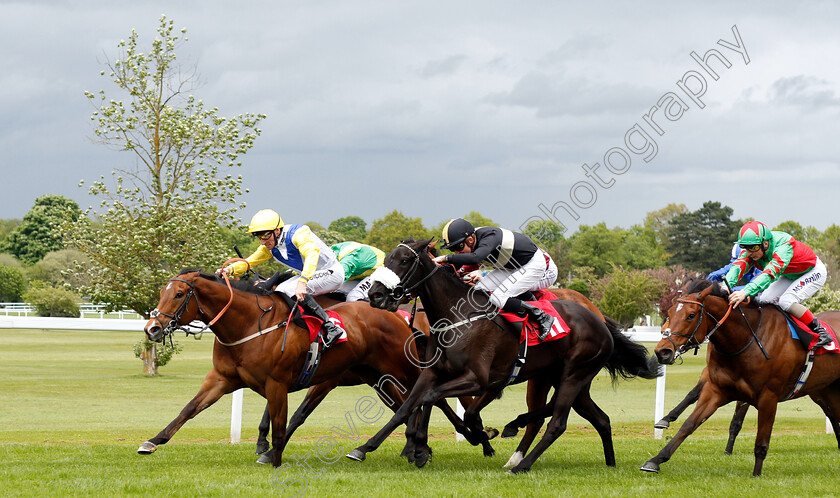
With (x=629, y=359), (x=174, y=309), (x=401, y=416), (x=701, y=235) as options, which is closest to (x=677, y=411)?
(x=629, y=359)

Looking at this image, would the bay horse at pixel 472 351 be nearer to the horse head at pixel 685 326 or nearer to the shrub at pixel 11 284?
the horse head at pixel 685 326

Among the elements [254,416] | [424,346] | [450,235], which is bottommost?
[254,416]

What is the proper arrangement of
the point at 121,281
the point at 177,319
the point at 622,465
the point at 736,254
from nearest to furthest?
the point at 177,319 → the point at 622,465 → the point at 736,254 → the point at 121,281

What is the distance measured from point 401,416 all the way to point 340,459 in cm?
152

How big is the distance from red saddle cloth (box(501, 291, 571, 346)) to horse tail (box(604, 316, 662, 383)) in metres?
0.89

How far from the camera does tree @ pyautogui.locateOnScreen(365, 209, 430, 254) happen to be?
6360 centimetres

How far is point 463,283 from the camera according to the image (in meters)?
7.14

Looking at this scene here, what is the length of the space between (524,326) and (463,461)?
1.49 metres

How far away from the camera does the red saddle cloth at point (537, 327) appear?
281 inches

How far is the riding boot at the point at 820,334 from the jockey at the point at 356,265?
409 centimetres

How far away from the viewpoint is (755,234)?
7270 millimetres

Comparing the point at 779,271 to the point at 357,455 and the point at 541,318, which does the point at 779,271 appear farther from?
the point at 357,455

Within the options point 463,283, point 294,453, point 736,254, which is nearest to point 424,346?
point 463,283

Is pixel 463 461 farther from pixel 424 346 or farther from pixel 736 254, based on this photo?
pixel 736 254
